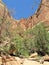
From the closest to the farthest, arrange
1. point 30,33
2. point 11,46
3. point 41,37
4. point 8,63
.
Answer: point 8,63, point 11,46, point 41,37, point 30,33

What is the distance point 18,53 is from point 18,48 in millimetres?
693

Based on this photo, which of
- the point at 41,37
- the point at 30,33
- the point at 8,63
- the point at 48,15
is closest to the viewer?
the point at 8,63

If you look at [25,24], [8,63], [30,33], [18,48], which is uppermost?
[25,24]

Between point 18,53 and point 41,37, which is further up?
point 41,37

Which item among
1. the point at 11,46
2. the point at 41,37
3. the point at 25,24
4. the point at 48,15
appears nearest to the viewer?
the point at 11,46

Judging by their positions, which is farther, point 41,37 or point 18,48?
point 41,37

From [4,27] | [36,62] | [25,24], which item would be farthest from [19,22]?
[36,62]

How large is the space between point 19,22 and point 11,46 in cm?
3267

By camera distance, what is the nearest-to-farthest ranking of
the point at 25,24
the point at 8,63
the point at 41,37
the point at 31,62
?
the point at 8,63 < the point at 31,62 < the point at 41,37 < the point at 25,24

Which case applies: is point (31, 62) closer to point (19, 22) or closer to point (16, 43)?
point (16, 43)

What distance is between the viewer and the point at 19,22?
4912cm

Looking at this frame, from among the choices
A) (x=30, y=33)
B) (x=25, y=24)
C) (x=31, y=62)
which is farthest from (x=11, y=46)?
(x=25, y=24)

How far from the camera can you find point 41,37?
1919 centimetres

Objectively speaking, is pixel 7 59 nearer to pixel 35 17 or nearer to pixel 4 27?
pixel 4 27
